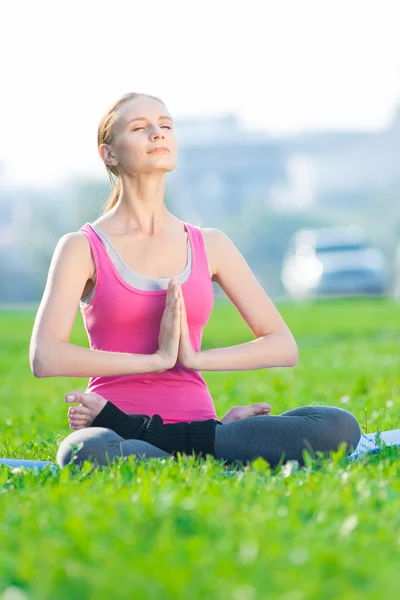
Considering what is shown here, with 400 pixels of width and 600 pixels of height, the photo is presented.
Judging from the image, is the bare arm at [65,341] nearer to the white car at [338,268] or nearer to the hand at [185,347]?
the hand at [185,347]

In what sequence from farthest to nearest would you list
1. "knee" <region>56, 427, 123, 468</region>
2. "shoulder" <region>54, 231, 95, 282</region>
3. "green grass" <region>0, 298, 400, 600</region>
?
"shoulder" <region>54, 231, 95, 282</region> → "knee" <region>56, 427, 123, 468</region> → "green grass" <region>0, 298, 400, 600</region>

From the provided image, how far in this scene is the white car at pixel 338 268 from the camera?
111 ft

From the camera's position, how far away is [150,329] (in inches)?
176

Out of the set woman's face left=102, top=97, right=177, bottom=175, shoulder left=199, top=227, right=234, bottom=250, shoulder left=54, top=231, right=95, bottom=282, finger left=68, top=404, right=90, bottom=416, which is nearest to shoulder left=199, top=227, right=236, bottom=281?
shoulder left=199, top=227, right=234, bottom=250

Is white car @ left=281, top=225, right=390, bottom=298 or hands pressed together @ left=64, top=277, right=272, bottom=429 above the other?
white car @ left=281, top=225, right=390, bottom=298

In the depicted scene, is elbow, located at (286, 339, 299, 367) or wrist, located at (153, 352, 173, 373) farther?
elbow, located at (286, 339, 299, 367)

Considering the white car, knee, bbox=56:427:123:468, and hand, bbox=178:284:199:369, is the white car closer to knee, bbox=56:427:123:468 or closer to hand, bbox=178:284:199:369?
hand, bbox=178:284:199:369

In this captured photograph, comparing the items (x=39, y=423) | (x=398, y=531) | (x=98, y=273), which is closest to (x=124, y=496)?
(x=398, y=531)

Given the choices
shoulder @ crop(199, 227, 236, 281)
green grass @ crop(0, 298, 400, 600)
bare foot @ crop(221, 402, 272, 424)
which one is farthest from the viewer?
shoulder @ crop(199, 227, 236, 281)

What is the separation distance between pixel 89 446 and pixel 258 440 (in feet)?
1.95

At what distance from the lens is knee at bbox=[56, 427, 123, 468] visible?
4.14m

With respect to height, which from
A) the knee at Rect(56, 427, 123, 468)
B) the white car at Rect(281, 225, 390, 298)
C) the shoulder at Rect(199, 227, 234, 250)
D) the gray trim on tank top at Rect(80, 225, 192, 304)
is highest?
the white car at Rect(281, 225, 390, 298)

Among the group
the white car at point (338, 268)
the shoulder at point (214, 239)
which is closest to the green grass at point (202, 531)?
the shoulder at point (214, 239)

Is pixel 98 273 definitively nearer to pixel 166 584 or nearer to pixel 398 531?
pixel 398 531
